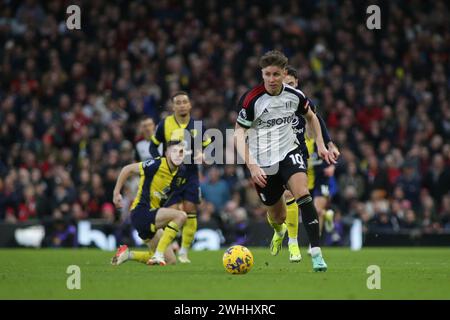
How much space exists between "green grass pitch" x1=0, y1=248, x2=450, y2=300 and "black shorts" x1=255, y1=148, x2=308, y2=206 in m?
0.88

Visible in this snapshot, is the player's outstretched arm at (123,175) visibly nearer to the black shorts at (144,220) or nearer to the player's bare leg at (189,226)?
the black shorts at (144,220)

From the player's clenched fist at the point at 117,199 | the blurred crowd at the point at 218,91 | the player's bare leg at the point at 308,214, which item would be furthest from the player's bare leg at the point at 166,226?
the blurred crowd at the point at 218,91

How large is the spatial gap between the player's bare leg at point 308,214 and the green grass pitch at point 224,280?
0.19m

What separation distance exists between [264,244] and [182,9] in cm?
859

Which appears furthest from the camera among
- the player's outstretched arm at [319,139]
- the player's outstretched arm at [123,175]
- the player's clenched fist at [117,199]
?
the player's outstretched arm at [123,175]

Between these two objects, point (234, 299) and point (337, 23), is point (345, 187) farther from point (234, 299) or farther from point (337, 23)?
point (234, 299)

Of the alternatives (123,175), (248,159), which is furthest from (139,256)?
(248,159)

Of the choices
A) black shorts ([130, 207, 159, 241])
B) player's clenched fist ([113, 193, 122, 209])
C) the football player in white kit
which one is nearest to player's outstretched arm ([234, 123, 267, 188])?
the football player in white kit

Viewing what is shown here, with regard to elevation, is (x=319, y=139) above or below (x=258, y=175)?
above

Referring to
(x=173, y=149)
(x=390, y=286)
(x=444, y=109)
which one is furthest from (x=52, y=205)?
(x=390, y=286)

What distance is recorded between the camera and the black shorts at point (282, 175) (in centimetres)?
1097

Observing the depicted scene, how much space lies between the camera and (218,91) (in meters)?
24.3

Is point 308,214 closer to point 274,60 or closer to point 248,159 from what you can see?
point 248,159

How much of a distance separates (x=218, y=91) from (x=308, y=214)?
45.1ft
